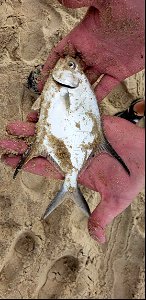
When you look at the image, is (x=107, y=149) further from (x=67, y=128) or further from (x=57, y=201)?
(x=57, y=201)

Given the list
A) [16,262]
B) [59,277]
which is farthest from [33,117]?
[59,277]

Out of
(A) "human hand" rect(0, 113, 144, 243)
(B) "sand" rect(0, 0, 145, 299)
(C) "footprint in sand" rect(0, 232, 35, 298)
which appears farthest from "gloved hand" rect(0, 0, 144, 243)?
(C) "footprint in sand" rect(0, 232, 35, 298)

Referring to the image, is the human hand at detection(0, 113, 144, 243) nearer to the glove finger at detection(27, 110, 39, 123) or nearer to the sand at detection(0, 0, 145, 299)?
the glove finger at detection(27, 110, 39, 123)

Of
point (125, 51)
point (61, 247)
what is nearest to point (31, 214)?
point (61, 247)

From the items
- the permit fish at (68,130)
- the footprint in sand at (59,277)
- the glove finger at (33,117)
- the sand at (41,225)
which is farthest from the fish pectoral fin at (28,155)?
the footprint in sand at (59,277)

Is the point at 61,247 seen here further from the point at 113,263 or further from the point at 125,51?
the point at 125,51

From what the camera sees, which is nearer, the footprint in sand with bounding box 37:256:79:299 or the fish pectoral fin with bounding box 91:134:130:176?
the fish pectoral fin with bounding box 91:134:130:176

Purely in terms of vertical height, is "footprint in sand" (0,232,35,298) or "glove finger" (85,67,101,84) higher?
"glove finger" (85,67,101,84)
